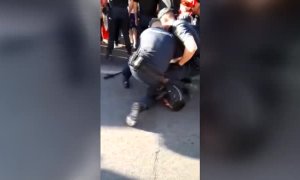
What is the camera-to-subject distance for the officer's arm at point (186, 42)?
1481 mm

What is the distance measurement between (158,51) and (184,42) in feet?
0.35

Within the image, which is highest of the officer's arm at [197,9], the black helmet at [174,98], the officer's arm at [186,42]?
the officer's arm at [197,9]

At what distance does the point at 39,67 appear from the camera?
1438 millimetres

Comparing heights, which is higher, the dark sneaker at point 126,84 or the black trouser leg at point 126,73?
the black trouser leg at point 126,73

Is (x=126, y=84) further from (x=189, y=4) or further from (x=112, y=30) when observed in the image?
(x=189, y=4)

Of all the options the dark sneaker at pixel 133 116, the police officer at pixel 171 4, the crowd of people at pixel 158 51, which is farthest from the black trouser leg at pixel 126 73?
the police officer at pixel 171 4

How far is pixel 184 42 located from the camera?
1.52 meters

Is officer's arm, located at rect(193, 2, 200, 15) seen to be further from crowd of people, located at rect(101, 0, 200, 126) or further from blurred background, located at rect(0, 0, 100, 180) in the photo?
blurred background, located at rect(0, 0, 100, 180)

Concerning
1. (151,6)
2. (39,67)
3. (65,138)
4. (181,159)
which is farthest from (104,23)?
(181,159)

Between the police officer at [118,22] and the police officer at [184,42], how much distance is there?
0.15 metres

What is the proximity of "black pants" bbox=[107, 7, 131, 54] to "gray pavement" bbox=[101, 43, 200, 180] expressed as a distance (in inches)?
1.8

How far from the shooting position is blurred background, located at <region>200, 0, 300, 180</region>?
1.33 metres

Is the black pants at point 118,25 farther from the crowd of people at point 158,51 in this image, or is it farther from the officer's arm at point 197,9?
the officer's arm at point 197,9

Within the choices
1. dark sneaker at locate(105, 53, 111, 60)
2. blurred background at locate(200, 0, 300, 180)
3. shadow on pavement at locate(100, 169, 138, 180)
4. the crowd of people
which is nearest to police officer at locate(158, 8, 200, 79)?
the crowd of people
